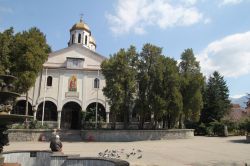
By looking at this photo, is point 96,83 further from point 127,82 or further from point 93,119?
point 127,82

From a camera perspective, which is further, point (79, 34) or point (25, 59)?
point (79, 34)

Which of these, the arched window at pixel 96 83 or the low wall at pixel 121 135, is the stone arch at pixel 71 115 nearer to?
the arched window at pixel 96 83

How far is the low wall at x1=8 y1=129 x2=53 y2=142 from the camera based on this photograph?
26969 mm

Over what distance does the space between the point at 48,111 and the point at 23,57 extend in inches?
394

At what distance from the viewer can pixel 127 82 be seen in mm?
29078

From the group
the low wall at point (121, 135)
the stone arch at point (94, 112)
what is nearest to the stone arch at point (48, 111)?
the stone arch at point (94, 112)

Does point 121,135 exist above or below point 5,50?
below

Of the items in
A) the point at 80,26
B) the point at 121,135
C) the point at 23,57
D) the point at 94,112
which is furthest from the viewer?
the point at 80,26

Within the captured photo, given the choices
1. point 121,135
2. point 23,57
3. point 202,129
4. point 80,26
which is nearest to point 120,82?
point 121,135

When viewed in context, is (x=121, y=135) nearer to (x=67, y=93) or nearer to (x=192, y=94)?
(x=192, y=94)

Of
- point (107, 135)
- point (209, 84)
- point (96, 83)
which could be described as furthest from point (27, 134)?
point (209, 84)

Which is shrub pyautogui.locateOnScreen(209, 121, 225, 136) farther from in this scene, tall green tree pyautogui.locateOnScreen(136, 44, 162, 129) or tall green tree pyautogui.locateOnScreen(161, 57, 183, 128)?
tall green tree pyautogui.locateOnScreen(136, 44, 162, 129)

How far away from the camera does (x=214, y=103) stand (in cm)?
3816

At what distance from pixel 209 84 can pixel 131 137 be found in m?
16.6
